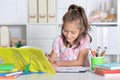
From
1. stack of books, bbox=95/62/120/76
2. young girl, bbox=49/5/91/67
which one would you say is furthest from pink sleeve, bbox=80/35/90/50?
stack of books, bbox=95/62/120/76

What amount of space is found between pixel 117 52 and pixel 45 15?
90cm

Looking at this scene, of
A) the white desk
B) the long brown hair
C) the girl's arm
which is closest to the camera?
the white desk

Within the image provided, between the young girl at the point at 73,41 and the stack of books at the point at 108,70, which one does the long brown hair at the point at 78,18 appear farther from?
the stack of books at the point at 108,70

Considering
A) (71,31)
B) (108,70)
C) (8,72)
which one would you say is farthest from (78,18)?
(8,72)

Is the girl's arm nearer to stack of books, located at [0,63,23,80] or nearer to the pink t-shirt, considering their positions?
the pink t-shirt

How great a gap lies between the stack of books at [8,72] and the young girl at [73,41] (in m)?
0.49

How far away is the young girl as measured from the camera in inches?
73.9

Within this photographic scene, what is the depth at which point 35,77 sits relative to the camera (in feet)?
4.36

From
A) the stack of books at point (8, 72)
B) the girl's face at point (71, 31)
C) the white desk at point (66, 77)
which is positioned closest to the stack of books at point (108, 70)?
the white desk at point (66, 77)

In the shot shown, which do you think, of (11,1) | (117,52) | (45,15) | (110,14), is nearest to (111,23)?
(110,14)

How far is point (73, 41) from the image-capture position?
1.99 meters

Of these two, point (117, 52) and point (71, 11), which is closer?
point (71, 11)

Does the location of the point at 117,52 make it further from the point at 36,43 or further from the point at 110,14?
the point at 36,43

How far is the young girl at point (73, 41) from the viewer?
1877 mm
